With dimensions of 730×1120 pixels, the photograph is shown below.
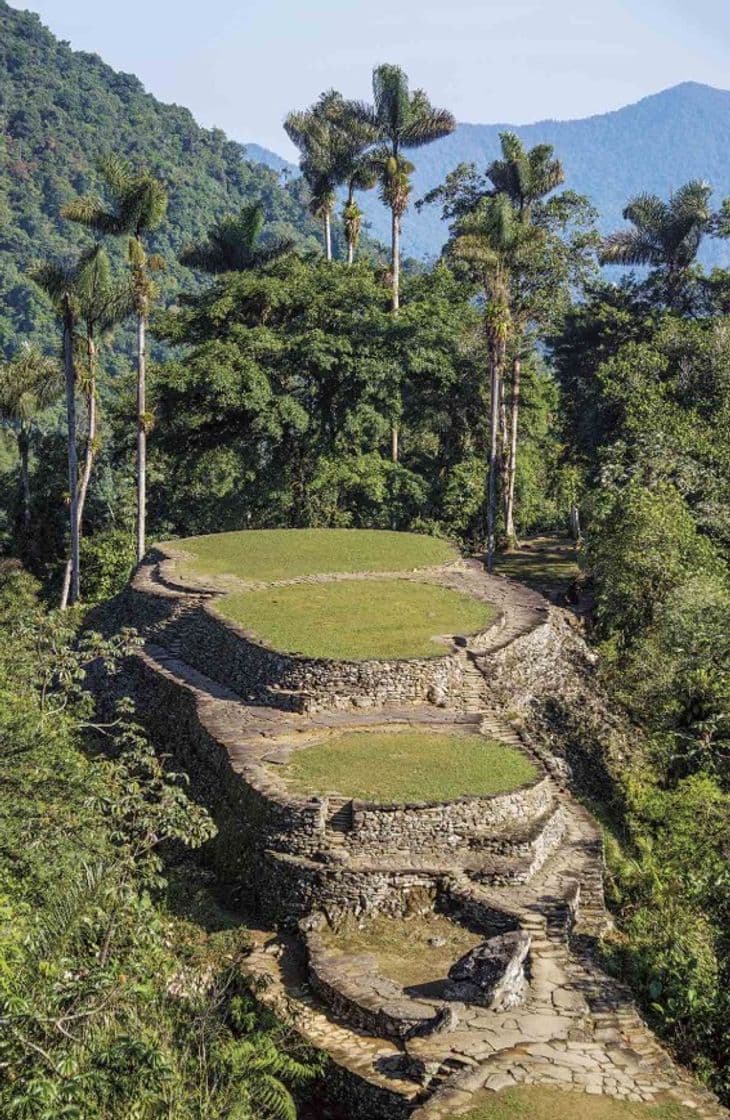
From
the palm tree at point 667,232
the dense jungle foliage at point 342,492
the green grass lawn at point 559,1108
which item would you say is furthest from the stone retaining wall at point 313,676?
the palm tree at point 667,232

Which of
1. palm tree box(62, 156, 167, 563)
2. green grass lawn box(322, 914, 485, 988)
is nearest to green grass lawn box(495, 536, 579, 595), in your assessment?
palm tree box(62, 156, 167, 563)

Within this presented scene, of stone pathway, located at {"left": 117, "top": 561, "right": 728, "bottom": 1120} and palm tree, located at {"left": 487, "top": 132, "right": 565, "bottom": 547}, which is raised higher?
palm tree, located at {"left": 487, "top": 132, "right": 565, "bottom": 547}

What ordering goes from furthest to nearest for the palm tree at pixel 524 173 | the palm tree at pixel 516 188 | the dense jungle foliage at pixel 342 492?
the palm tree at pixel 524 173 < the palm tree at pixel 516 188 < the dense jungle foliage at pixel 342 492

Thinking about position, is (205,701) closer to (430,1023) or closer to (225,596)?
(225,596)

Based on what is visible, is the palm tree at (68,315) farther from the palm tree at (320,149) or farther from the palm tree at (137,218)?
the palm tree at (320,149)

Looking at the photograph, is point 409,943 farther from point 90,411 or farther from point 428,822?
point 90,411

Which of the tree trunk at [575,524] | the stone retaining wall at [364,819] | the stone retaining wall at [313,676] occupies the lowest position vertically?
the stone retaining wall at [364,819]

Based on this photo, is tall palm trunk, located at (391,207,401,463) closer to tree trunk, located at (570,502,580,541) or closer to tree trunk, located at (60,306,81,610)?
tree trunk, located at (570,502,580,541)
